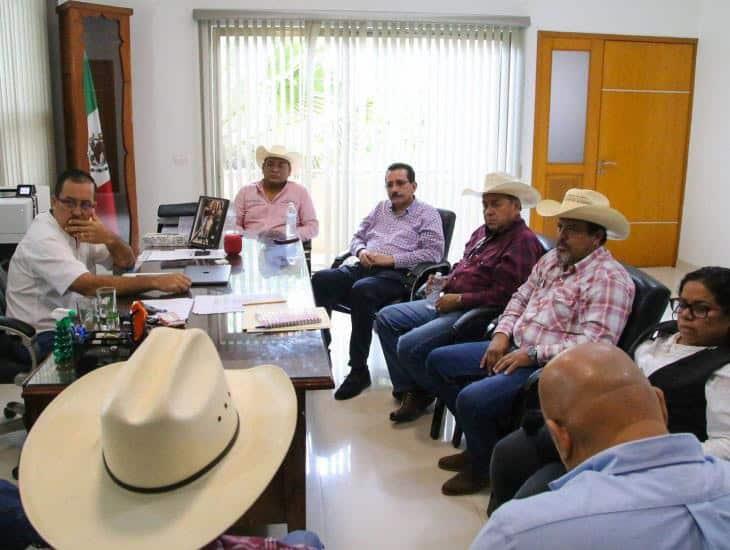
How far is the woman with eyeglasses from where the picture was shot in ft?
6.00

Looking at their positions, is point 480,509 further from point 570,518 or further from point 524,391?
point 570,518

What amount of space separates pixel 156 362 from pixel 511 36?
16.8ft

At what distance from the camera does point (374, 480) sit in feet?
8.64

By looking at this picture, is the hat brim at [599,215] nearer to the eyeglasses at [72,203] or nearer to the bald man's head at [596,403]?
the bald man's head at [596,403]

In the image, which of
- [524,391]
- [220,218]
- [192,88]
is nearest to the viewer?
[524,391]

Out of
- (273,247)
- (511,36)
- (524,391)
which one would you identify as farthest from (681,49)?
(524,391)

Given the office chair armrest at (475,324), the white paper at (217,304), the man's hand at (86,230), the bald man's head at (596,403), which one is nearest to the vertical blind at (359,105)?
the man's hand at (86,230)

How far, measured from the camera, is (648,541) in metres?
0.95

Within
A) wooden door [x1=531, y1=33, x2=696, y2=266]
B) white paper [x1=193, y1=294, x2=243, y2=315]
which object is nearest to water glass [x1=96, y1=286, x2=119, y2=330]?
white paper [x1=193, y1=294, x2=243, y2=315]

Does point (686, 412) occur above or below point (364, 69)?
below

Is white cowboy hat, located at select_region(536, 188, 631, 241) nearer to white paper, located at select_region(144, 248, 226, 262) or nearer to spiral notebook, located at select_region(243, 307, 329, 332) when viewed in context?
spiral notebook, located at select_region(243, 307, 329, 332)

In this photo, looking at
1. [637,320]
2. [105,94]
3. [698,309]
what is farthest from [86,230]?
[105,94]

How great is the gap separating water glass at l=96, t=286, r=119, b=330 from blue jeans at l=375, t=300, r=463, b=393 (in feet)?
4.25

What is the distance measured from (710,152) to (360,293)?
381 centimetres
